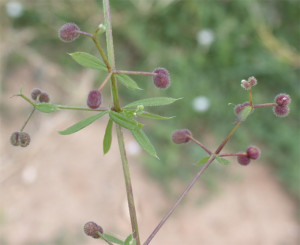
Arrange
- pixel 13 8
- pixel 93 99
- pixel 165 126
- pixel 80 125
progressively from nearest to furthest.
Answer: pixel 93 99, pixel 80 125, pixel 165 126, pixel 13 8

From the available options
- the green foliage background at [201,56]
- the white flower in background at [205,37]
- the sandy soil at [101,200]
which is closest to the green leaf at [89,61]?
the sandy soil at [101,200]

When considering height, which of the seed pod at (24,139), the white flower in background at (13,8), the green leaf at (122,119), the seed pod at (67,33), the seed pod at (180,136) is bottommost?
the seed pod at (24,139)

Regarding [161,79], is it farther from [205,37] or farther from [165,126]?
[205,37]

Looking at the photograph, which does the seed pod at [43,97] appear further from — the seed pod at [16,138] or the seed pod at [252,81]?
the seed pod at [252,81]

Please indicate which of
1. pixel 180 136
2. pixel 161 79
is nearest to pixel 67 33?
pixel 161 79

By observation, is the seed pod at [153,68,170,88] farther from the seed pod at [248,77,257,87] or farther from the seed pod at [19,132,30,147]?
the seed pod at [19,132,30,147]

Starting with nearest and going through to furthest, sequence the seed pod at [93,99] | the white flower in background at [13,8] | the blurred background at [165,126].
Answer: the seed pod at [93,99] → the blurred background at [165,126] → the white flower in background at [13,8]

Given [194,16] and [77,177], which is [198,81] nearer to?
[194,16]

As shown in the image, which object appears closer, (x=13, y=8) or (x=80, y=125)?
(x=80, y=125)
